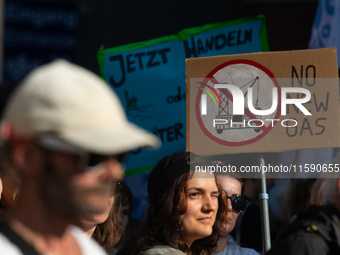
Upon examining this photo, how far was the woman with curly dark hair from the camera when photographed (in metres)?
2.25

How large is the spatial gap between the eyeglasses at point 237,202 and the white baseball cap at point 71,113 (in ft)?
5.51

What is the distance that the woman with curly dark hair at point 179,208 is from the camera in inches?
88.4

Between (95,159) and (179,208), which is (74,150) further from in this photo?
(179,208)

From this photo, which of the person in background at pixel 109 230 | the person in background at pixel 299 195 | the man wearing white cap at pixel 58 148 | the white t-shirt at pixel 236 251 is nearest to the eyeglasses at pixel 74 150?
the man wearing white cap at pixel 58 148

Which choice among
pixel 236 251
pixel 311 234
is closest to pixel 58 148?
pixel 311 234

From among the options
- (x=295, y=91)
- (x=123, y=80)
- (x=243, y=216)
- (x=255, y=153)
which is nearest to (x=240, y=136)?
(x=255, y=153)

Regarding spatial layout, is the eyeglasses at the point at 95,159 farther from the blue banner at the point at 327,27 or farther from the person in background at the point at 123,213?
the blue banner at the point at 327,27

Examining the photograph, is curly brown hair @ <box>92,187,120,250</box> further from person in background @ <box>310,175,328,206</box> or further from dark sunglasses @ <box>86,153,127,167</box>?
dark sunglasses @ <box>86,153,127,167</box>

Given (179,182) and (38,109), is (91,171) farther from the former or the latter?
(179,182)

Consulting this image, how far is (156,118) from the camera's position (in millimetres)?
3469

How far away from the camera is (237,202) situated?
8.96 feet

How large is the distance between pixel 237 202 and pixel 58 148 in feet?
5.98

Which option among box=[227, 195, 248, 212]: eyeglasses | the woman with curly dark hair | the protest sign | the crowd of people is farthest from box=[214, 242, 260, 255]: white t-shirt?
the crowd of people

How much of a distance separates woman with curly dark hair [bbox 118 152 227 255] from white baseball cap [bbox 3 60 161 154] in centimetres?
118
